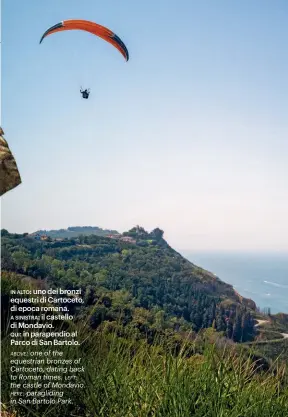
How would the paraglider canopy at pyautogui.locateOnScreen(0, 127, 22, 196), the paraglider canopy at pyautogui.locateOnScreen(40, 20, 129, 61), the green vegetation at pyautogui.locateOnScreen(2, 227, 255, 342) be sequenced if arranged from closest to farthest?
the paraglider canopy at pyautogui.locateOnScreen(0, 127, 22, 196) < the paraglider canopy at pyautogui.locateOnScreen(40, 20, 129, 61) < the green vegetation at pyautogui.locateOnScreen(2, 227, 255, 342)

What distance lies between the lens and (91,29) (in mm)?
8703

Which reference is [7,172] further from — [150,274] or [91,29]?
[150,274]

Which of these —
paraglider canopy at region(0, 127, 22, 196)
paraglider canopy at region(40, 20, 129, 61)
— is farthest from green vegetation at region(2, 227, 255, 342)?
paraglider canopy at region(0, 127, 22, 196)

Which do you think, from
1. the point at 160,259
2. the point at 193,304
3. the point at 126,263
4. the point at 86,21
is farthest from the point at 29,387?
the point at 160,259

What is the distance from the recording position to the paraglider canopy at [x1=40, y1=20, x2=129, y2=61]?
8.62m

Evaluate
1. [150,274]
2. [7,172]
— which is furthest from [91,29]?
[150,274]

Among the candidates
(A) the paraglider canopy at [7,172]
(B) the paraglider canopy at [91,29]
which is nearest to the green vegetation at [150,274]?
(B) the paraglider canopy at [91,29]

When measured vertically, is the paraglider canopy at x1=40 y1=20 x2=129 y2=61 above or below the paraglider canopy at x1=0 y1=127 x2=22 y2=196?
above

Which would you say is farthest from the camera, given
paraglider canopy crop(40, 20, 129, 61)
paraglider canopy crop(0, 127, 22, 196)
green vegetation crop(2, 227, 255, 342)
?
green vegetation crop(2, 227, 255, 342)

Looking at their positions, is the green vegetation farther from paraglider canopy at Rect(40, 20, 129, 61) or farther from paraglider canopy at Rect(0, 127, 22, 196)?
paraglider canopy at Rect(0, 127, 22, 196)

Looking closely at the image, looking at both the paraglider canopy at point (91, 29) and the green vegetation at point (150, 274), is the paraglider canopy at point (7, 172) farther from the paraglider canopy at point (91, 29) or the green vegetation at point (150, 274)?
the green vegetation at point (150, 274)

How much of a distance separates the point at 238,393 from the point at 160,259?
92747mm

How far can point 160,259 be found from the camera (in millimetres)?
94688

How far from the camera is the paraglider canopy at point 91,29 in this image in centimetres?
862
